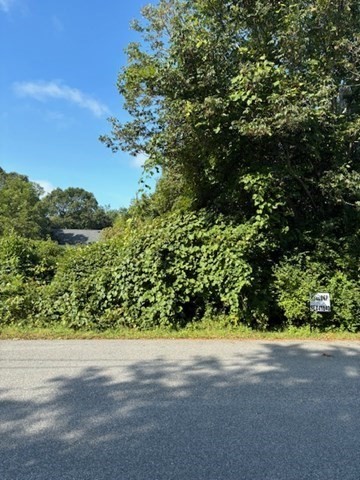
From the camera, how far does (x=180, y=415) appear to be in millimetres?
3500

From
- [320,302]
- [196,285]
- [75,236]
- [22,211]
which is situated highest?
[22,211]

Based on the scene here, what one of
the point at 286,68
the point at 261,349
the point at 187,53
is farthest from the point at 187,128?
the point at 261,349

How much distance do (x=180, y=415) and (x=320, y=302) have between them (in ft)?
14.8

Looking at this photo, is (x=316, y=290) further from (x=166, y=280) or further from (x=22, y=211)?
(x=22, y=211)

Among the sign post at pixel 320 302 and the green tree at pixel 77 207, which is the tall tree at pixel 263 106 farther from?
the green tree at pixel 77 207

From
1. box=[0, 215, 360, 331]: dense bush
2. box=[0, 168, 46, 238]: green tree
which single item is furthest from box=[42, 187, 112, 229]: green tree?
box=[0, 215, 360, 331]: dense bush

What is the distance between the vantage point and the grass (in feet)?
22.3

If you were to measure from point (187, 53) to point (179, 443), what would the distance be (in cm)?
630

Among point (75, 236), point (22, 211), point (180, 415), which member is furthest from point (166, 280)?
point (75, 236)

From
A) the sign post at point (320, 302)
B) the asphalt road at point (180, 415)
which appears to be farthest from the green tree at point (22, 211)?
the asphalt road at point (180, 415)

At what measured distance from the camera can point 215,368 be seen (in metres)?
4.93

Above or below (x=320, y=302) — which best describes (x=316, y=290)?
above

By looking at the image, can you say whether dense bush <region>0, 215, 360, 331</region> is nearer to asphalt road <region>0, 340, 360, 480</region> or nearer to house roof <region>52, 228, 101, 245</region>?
asphalt road <region>0, 340, 360, 480</region>

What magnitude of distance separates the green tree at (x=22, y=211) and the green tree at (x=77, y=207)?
41.8m
